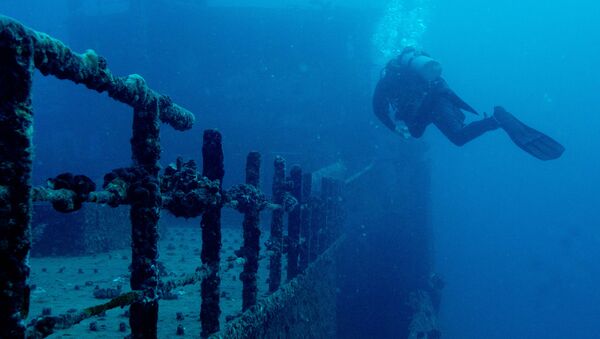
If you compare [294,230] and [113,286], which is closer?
[113,286]

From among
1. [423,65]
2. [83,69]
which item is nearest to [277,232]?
[83,69]

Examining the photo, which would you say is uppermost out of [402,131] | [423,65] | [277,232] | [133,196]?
[423,65]

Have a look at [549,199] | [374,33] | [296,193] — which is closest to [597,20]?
[549,199]

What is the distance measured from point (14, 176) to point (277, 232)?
12.1 ft

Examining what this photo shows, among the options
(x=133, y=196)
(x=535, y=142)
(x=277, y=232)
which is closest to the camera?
(x=133, y=196)

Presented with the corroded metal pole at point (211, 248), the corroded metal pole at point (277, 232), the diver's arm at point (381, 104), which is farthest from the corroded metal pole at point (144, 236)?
the diver's arm at point (381, 104)

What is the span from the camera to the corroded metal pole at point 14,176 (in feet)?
3.93

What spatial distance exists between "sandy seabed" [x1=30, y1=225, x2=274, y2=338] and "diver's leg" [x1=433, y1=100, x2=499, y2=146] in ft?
14.5

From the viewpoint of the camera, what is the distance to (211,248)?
305 centimetres

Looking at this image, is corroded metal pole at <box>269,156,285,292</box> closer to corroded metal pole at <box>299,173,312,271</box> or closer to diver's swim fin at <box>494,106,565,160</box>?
corroded metal pole at <box>299,173,312,271</box>

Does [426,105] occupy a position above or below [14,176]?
above

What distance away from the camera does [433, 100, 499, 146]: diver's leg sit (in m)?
9.27

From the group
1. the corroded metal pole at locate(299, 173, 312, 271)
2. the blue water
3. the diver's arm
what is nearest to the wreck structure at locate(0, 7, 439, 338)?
the corroded metal pole at locate(299, 173, 312, 271)

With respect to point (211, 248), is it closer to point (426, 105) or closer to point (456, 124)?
point (426, 105)
